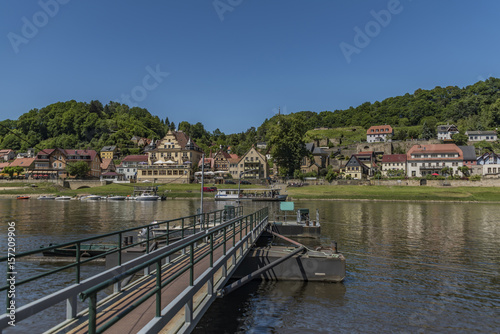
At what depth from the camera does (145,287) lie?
10.2 meters

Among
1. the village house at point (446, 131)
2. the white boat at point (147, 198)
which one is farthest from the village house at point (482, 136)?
the white boat at point (147, 198)

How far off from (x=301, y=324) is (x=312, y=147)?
431ft

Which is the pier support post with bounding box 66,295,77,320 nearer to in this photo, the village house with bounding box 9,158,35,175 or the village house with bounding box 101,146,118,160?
the village house with bounding box 9,158,35,175

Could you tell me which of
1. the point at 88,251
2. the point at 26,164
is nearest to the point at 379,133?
the point at 26,164

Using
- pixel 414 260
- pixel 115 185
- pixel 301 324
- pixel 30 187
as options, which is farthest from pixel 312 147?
pixel 301 324

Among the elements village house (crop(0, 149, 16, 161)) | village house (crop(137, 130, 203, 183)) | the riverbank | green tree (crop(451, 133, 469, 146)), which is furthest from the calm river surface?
village house (crop(0, 149, 16, 161))

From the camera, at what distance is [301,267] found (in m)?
17.7

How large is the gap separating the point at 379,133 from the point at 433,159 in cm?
6824

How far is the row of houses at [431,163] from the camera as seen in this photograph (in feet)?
362

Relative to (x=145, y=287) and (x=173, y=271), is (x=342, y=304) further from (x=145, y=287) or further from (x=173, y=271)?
(x=145, y=287)

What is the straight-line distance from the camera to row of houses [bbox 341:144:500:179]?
110250 millimetres

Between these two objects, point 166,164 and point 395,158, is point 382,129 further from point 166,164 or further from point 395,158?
point 166,164

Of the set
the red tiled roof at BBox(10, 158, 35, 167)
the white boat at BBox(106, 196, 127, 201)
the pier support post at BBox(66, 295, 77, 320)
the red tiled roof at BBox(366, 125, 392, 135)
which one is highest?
the red tiled roof at BBox(366, 125, 392, 135)

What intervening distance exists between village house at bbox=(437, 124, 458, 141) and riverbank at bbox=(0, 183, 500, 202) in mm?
80426
